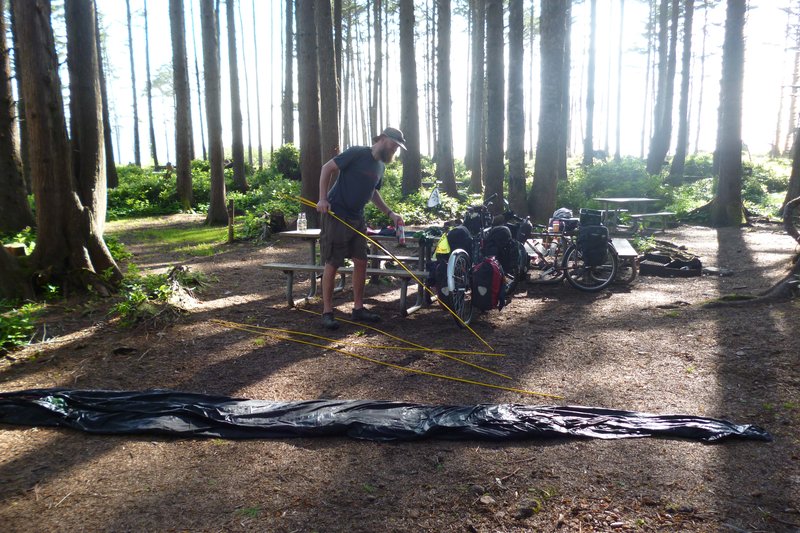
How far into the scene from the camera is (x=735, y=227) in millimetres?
14109

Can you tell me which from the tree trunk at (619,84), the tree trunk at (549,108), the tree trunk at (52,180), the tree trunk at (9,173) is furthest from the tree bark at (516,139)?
the tree trunk at (619,84)

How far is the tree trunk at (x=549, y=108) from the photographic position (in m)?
12.1

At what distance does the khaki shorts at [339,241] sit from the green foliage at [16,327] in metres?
2.99

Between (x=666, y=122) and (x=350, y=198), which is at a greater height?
(x=666, y=122)

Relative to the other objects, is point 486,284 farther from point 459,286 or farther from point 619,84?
point 619,84

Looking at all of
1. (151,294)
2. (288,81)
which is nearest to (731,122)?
(151,294)

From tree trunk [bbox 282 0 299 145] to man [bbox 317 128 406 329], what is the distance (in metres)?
20.9

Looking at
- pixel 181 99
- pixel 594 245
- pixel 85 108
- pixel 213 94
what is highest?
pixel 181 99

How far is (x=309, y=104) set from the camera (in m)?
12.6

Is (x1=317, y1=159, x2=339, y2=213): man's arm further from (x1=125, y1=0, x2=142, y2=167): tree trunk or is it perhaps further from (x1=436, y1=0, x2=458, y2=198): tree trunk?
(x1=125, y1=0, x2=142, y2=167): tree trunk

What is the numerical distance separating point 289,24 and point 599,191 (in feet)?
48.9

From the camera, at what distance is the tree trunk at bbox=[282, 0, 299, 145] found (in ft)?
80.4

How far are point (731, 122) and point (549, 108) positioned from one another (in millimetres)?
5162

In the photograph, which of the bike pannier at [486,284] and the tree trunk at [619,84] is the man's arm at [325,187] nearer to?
the bike pannier at [486,284]
